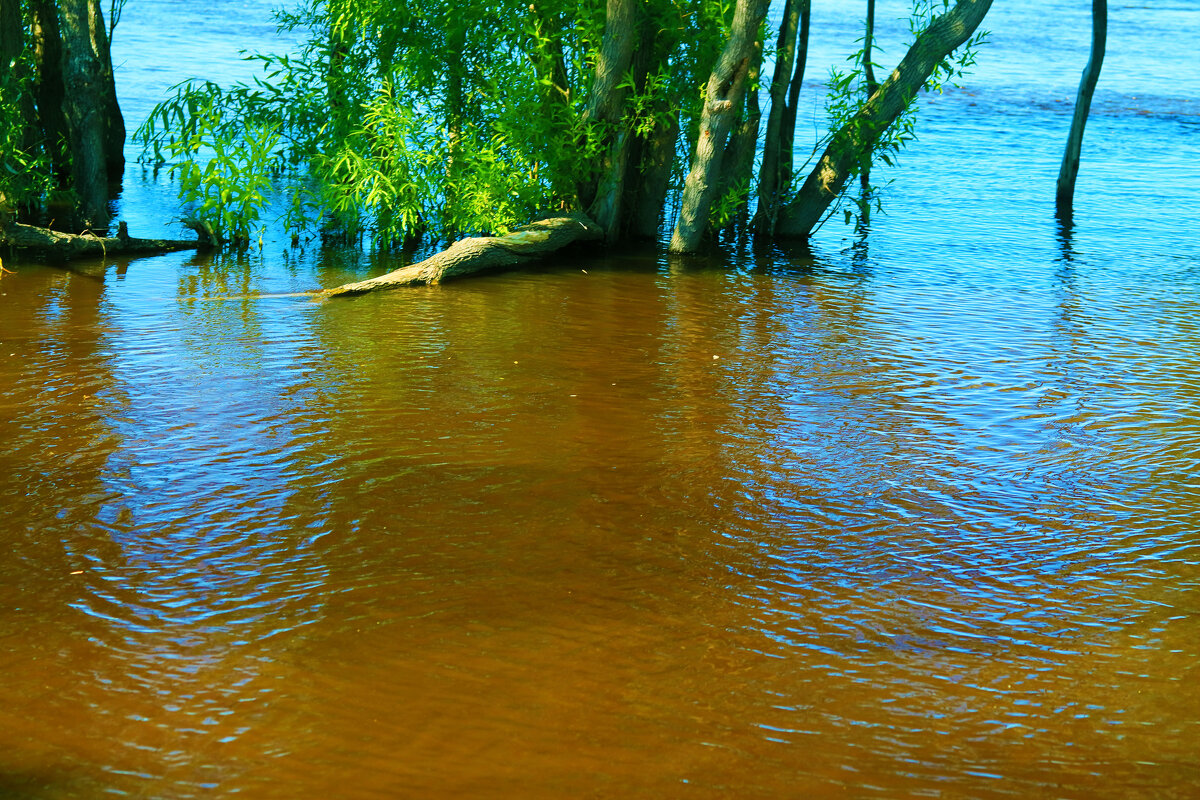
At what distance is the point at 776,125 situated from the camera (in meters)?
11.8

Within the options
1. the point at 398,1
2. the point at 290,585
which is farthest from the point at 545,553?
the point at 398,1

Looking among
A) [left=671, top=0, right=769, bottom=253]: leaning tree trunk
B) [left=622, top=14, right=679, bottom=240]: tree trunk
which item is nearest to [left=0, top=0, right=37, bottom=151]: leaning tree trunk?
[left=622, top=14, right=679, bottom=240]: tree trunk

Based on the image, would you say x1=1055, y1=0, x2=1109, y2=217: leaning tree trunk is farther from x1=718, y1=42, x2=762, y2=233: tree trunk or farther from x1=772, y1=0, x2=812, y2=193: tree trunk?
x1=718, y1=42, x2=762, y2=233: tree trunk

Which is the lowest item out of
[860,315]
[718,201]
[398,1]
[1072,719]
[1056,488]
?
[1072,719]

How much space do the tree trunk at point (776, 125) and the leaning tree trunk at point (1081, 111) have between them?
12.7 feet

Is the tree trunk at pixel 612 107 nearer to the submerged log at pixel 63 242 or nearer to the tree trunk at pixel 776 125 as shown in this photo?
the tree trunk at pixel 776 125

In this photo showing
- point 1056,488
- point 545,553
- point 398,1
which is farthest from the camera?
point 398,1

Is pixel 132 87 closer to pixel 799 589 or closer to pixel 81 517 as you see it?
pixel 81 517

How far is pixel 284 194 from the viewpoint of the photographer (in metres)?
13.6

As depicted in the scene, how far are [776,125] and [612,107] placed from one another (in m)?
1.92

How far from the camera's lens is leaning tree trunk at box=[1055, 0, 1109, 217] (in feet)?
44.3

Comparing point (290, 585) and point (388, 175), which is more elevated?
point (388, 175)

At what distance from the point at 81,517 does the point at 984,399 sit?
5313mm

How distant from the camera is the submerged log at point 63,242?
34.1ft
